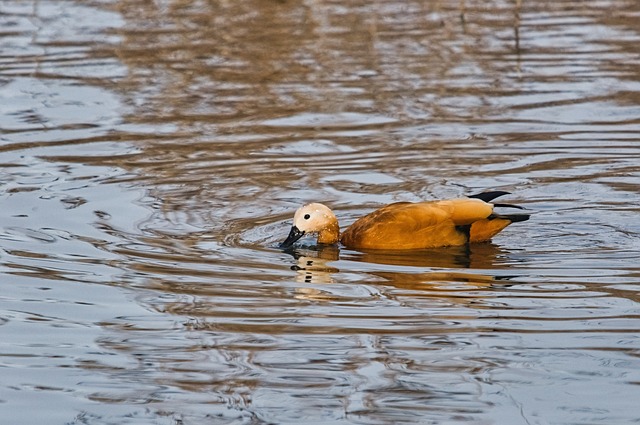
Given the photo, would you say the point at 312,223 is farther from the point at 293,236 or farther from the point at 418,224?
the point at 418,224

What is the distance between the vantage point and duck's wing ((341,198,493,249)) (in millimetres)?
8906

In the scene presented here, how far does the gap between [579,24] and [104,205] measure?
955cm

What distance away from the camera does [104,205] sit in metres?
10.1

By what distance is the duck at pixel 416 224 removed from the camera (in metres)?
8.92

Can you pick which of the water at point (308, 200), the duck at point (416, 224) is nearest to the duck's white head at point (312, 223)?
the duck at point (416, 224)

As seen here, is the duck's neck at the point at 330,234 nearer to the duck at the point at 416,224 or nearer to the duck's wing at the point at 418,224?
the duck at the point at 416,224

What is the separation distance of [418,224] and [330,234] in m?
0.65

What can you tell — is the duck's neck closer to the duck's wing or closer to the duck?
the duck

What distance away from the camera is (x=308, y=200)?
10.3 metres

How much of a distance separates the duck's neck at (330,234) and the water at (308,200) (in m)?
0.11

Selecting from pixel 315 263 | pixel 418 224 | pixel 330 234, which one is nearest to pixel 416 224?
pixel 418 224

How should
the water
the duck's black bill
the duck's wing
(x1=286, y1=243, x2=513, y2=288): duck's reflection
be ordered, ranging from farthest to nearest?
the duck's black bill, the duck's wing, (x1=286, y1=243, x2=513, y2=288): duck's reflection, the water

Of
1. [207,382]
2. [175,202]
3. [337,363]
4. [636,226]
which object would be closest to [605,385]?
[337,363]

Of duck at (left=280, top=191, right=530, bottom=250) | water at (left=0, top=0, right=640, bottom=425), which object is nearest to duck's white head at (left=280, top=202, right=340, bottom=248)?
duck at (left=280, top=191, right=530, bottom=250)
